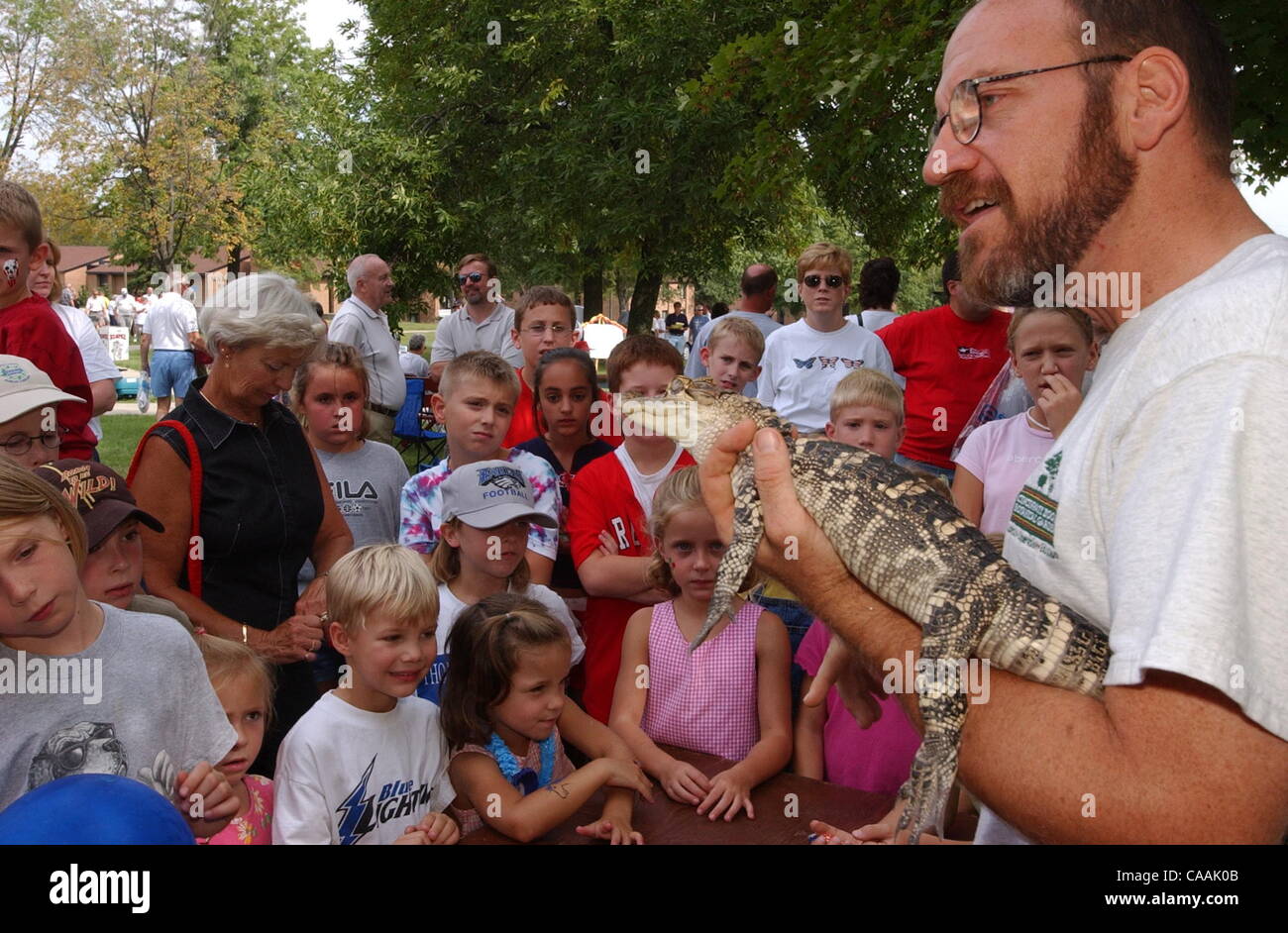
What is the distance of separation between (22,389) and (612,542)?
2808 millimetres

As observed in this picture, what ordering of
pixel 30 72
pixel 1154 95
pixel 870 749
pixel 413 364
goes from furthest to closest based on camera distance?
1. pixel 30 72
2. pixel 413 364
3. pixel 870 749
4. pixel 1154 95

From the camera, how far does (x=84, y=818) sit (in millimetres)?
1625

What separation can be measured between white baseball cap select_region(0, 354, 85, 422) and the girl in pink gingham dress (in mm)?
2685

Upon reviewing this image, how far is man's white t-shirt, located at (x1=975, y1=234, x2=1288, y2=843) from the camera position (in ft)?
4.81

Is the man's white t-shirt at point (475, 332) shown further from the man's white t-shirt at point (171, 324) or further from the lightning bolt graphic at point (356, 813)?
the man's white t-shirt at point (171, 324)

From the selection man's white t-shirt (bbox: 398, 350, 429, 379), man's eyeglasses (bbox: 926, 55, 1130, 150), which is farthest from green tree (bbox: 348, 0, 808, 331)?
man's eyeglasses (bbox: 926, 55, 1130, 150)

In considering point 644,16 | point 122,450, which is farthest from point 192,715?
point 644,16

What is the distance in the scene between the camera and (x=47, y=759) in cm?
277

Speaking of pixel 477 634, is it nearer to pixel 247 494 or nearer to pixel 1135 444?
pixel 247 494

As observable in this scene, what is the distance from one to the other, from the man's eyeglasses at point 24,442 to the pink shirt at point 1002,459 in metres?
4.65

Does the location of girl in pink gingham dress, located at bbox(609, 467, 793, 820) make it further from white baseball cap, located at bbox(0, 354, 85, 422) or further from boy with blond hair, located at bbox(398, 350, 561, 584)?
white baseball cap, located at bbox(0, 354, 85, 422)

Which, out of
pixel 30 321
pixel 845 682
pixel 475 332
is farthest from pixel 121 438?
pixel 845 682
